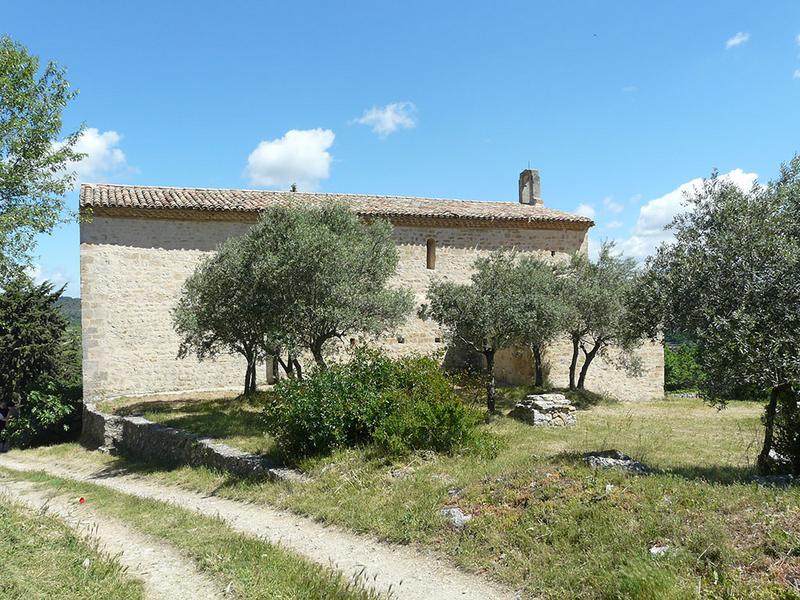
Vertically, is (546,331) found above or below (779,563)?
above

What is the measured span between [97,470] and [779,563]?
558 inches

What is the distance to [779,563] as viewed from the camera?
507 centimetres

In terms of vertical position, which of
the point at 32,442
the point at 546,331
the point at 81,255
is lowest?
the point at 32,442

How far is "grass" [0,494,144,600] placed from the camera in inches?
202

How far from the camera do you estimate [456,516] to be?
23.7ft

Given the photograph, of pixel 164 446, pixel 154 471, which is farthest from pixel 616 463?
pixel 164 446

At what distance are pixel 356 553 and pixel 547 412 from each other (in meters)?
9.73

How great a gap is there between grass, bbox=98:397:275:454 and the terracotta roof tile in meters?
6.46

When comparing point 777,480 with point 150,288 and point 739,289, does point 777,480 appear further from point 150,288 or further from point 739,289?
point 150,288

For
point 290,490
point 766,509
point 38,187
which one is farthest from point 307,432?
point 38,187

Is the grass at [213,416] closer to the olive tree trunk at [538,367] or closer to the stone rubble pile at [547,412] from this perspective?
the stone rubble pile at [547,412]

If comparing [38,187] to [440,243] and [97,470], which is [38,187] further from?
[440,243]

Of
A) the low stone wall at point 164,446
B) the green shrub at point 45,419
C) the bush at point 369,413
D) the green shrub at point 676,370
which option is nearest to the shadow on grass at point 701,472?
the bush at point 369,413

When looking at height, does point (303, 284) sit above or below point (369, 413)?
above
